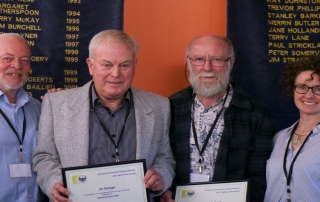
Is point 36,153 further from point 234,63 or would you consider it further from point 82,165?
point 234,63

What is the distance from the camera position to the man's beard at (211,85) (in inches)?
132

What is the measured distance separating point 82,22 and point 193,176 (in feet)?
5.09

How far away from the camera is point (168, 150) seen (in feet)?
10.2

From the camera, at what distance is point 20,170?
9.75 ft

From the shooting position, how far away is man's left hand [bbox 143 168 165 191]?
2658mm

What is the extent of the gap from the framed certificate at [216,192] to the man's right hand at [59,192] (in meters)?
0.73

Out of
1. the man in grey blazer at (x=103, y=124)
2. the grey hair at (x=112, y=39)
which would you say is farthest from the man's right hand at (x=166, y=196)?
the grey hair at (x=112, y=39)

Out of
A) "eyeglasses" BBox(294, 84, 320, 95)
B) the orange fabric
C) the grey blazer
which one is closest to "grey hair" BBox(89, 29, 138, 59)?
the grey blazer

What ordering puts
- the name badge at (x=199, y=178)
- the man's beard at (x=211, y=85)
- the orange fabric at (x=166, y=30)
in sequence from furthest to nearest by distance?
the orange fabric at (x=166, y=30)
the man's beard at (x=211, y=85)
the name badge at (x=199, y=178)

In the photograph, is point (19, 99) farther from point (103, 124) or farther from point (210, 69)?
point (210, 69)

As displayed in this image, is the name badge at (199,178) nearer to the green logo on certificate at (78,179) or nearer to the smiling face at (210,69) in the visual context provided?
the smiling face at (210,69)

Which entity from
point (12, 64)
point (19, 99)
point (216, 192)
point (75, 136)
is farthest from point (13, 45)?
point (216, 192)

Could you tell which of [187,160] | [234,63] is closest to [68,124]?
[187,160]

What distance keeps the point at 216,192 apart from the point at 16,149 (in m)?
1.33
